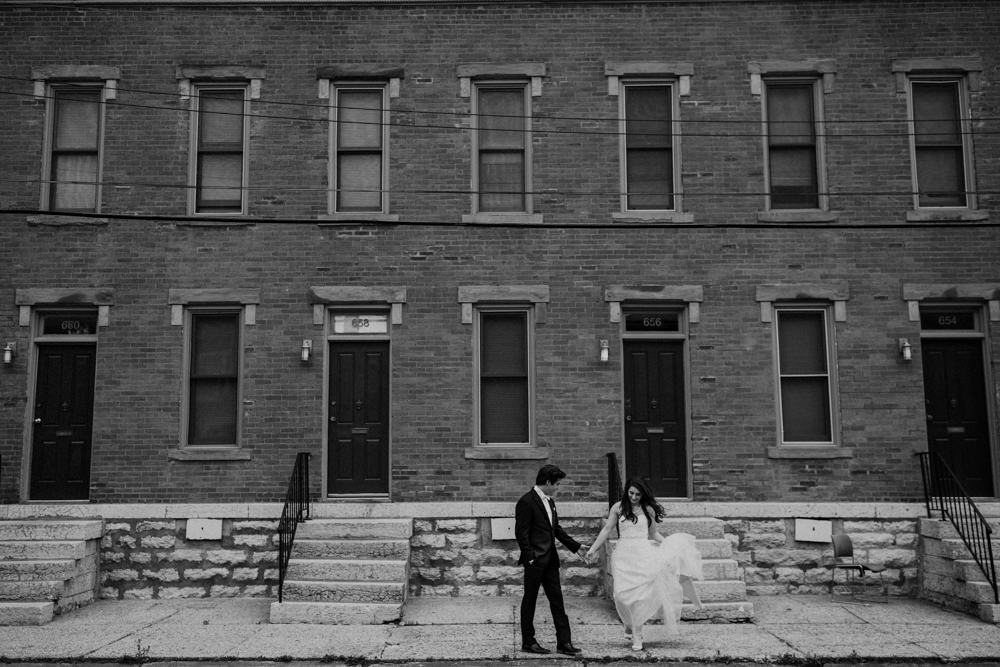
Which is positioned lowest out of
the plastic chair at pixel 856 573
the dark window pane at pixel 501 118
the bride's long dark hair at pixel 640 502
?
the plastic chair at pixel 856 573

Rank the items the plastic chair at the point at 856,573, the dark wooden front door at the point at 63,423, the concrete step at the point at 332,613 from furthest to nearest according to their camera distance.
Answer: the dark wooden front door at the point at 63,423, the plastic chair at the point at 856,573, the concrete step at the point at 332,613

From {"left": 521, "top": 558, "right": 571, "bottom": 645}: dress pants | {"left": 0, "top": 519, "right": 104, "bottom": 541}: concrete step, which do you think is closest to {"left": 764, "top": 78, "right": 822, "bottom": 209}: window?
{"left": 521, "top": 558, "right": 571, "bottom": 645}: dress pants

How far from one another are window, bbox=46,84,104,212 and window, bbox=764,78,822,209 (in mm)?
9443

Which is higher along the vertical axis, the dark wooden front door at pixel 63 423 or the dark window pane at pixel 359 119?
the dark window pane at pixel 359 119

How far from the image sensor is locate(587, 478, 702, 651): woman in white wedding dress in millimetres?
8453

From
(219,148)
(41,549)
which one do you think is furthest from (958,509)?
(41,549)

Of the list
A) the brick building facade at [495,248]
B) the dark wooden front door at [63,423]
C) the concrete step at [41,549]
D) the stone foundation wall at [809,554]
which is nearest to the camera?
the concrete step at [41,549]

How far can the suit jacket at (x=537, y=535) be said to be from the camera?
8547 mm

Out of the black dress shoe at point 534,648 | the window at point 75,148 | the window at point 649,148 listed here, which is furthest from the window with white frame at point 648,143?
the window at point 75,148

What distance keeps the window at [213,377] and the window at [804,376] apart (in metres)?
7.46

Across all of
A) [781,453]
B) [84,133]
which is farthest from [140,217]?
[781,453]

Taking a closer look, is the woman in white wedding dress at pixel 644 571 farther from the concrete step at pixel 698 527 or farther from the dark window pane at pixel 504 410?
the dark window pane at pixel 504 410

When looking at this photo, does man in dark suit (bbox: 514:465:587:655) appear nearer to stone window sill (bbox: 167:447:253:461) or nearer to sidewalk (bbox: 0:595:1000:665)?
sidewalk (bbox: 0:595:1000:665)

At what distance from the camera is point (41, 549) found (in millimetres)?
10883
